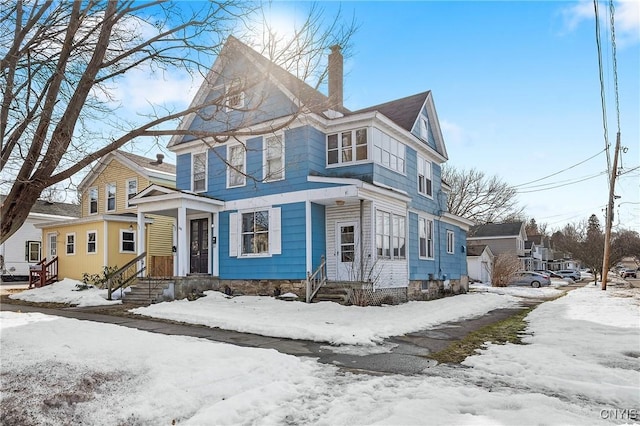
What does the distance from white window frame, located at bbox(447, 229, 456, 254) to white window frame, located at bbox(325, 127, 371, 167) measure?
930 centimetres

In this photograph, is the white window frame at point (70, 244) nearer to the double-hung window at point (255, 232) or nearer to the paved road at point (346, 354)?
the paved road at point (346, 354)

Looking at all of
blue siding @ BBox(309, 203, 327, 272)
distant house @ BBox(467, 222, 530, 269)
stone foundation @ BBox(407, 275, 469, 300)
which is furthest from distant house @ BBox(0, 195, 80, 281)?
distant house @ BBox(467, 222, 530, 269)

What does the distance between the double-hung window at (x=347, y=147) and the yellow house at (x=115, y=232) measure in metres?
10.1

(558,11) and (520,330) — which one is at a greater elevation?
(558,11)

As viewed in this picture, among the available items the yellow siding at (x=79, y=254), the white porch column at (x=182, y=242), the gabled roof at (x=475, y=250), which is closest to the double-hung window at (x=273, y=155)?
the white porch column at (x=182, y=242)

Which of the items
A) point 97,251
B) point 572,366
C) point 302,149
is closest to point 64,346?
point 572,366

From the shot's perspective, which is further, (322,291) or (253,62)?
(322,291)

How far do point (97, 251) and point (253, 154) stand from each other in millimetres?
10202

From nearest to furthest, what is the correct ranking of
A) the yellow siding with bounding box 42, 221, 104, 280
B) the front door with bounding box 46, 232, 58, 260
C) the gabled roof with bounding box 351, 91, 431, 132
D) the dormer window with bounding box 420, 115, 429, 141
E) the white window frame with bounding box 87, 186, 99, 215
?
the gabled roof with bounding box 351, 91, 431, 132 → the dormer window with bounding box 420, 115, 429, 141 → the yellow siding with bounding box 42, 221, 104, 280 → the front door with bounding box 46, 232, 58, 260 → the white window frame with bounding box 87, 186, 99, 215

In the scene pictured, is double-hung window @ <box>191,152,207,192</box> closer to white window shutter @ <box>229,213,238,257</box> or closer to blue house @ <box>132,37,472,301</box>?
blue house @ <box>132,37,472,301</box>

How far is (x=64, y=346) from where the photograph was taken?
21.8ft

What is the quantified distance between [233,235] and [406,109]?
962cm

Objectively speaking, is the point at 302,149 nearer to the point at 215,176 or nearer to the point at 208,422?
the point at 215,176

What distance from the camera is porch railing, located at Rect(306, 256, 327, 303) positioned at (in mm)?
13797
